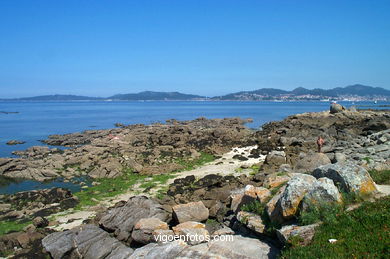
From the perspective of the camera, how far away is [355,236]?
27.3ft

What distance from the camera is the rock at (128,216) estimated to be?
14.4 metres

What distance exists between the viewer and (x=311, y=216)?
31.0ft

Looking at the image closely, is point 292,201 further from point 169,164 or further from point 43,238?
point 169,164

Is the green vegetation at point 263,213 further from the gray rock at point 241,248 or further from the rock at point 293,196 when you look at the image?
the rock at point 293,196

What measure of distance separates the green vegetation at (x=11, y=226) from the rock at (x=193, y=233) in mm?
10544

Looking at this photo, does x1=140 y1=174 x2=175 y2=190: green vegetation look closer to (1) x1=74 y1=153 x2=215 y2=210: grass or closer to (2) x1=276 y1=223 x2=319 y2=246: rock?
(1) x1=74 y1=153 x2=215 y2=210: grass

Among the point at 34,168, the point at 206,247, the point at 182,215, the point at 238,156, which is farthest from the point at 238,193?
the point at 34,168

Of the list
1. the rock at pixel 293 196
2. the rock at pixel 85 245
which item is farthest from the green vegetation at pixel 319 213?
the rock at pixel 85 245

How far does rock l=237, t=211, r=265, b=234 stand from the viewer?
10.9 metres

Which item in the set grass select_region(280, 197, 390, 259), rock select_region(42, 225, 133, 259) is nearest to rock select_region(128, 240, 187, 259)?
rock select_region(42, 225, 133, 259)

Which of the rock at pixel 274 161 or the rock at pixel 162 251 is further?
the rock at pixel 274 161

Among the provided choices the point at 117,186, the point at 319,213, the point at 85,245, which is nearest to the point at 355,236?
the point at 319,213

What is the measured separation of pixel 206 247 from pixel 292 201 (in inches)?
129

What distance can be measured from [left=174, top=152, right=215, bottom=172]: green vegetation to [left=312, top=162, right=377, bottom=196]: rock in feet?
61.5
